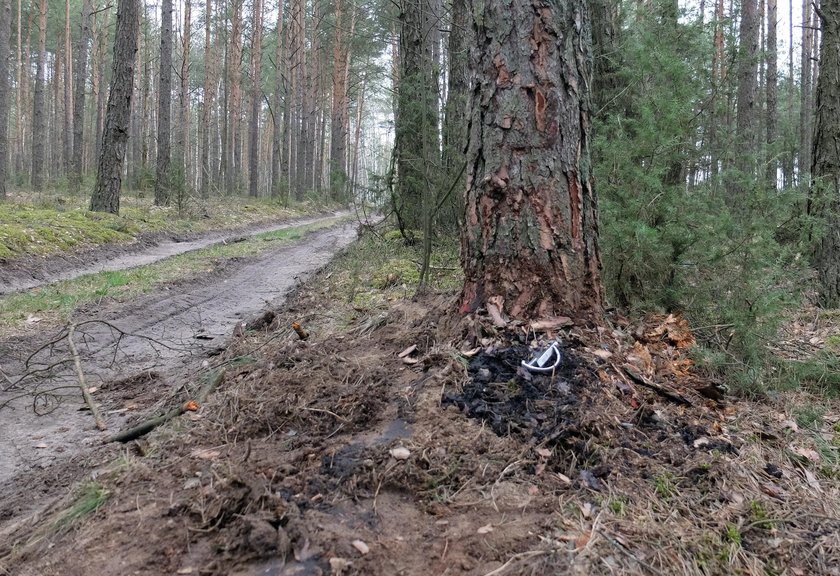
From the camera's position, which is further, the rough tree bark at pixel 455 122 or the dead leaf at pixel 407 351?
the rough tree bark at pixel 455 122

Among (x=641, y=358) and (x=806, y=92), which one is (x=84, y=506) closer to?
(x=641, y=358)

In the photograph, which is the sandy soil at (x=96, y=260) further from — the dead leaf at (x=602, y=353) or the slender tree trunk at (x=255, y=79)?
the slender tree trunk at (x=255, y=79)

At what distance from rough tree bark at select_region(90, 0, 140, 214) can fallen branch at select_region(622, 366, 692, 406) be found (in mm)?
13263

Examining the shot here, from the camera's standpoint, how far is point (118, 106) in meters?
12.9

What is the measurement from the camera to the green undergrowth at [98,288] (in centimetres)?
626

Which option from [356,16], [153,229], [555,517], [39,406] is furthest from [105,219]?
[356,16]

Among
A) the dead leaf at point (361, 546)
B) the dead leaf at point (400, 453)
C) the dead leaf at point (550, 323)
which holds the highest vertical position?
the dead leaf at point (550, 323)

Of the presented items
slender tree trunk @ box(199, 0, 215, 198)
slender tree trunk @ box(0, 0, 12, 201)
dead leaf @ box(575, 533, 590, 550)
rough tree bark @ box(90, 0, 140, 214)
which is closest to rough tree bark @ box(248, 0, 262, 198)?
slender tree trunk @ box(199, 0, 215, 198)

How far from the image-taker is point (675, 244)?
170 inches

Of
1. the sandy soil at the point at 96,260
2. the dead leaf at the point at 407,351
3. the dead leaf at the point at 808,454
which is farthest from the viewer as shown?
the sandy soil at the point at 96,260

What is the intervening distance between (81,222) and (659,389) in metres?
11.9

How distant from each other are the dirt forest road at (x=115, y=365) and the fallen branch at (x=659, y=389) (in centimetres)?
293

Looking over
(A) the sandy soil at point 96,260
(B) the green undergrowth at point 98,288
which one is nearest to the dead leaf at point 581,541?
(B) the green undergrowth at point 98,288

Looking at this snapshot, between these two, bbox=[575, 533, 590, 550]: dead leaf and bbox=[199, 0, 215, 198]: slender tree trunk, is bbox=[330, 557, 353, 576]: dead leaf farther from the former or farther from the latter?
bbox=[199, 0, 215, 198]: slender tree trunk
